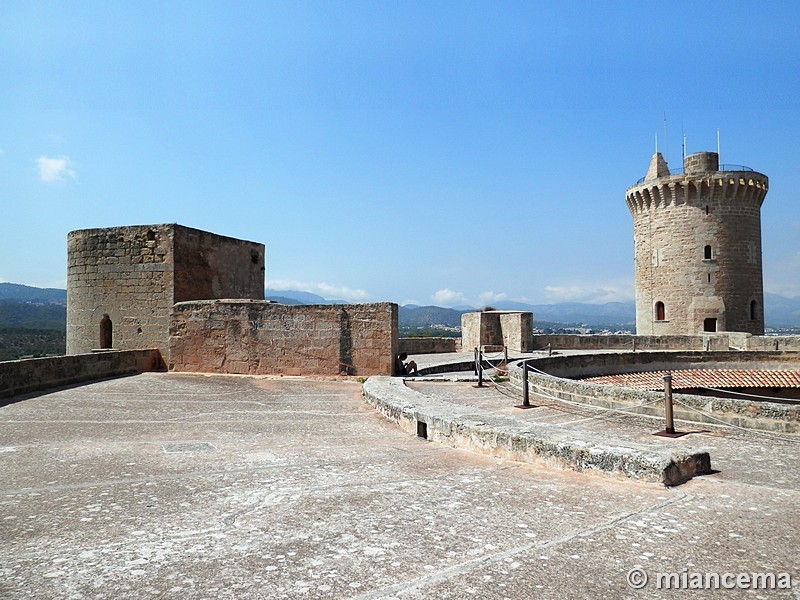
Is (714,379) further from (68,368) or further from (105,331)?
(105,331)

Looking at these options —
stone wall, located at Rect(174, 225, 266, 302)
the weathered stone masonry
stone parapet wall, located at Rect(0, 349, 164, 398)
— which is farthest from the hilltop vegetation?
stone parapet wall, located at Rect(0, 349, 164, 398)

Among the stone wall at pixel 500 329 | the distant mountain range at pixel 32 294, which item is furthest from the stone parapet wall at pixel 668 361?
the distant mountain range at pixel 32 294

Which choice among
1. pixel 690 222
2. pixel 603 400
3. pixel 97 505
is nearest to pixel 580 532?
pixel 97 505

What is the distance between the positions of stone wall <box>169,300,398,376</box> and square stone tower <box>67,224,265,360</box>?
131 centimetres

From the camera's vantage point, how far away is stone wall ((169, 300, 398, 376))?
1388 cm

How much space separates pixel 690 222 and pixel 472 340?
16781 mm

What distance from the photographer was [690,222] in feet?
110

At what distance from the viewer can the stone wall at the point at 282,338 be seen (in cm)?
1388

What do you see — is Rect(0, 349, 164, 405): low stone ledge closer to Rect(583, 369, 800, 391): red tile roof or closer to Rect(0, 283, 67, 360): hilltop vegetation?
Rect(583, 369, 800, 391): red tile roof

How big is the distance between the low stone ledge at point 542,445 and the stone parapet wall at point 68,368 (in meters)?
7.51

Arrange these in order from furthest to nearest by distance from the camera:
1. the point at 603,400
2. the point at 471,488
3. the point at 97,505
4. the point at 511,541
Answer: the point at 603,400, the point at 471,488, the point at 97,505, the point at 511,541

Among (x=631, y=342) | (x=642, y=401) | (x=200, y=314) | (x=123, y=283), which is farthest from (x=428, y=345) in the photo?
(x=642, y=401)

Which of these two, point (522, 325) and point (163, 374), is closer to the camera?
point (163, 374)

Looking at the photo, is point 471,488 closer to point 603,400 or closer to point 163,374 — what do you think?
point 603,400
